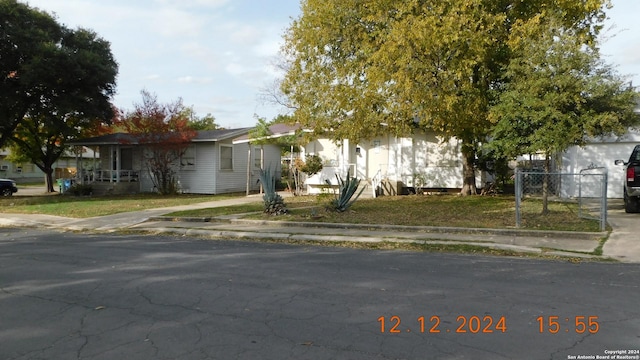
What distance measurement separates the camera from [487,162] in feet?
66.4

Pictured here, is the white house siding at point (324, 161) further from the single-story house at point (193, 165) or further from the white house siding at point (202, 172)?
the white house siding at point (202, 172)

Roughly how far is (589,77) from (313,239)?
7750mm

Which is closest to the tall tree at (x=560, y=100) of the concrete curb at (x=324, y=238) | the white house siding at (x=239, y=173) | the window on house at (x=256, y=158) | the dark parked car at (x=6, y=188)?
the concrete curb at (x=324, y=238)

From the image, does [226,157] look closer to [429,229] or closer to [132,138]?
[132,138]

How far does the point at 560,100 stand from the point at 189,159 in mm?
20223

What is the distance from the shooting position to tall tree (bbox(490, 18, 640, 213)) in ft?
36.0

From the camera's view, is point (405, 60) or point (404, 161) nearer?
point (405, 60)

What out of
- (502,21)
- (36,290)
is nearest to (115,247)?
(36,290)

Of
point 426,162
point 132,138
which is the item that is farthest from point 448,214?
point 132,138

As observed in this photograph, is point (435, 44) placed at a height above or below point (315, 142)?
above

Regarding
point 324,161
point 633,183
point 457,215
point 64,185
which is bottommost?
point 457,215

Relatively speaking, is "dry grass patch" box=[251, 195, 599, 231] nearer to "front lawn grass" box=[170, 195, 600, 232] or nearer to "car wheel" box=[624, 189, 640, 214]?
"front lawn grass" box=[170, 195, 600, 232]

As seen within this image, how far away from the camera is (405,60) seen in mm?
13727

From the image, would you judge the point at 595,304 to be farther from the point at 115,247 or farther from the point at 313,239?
the point at 115,247
